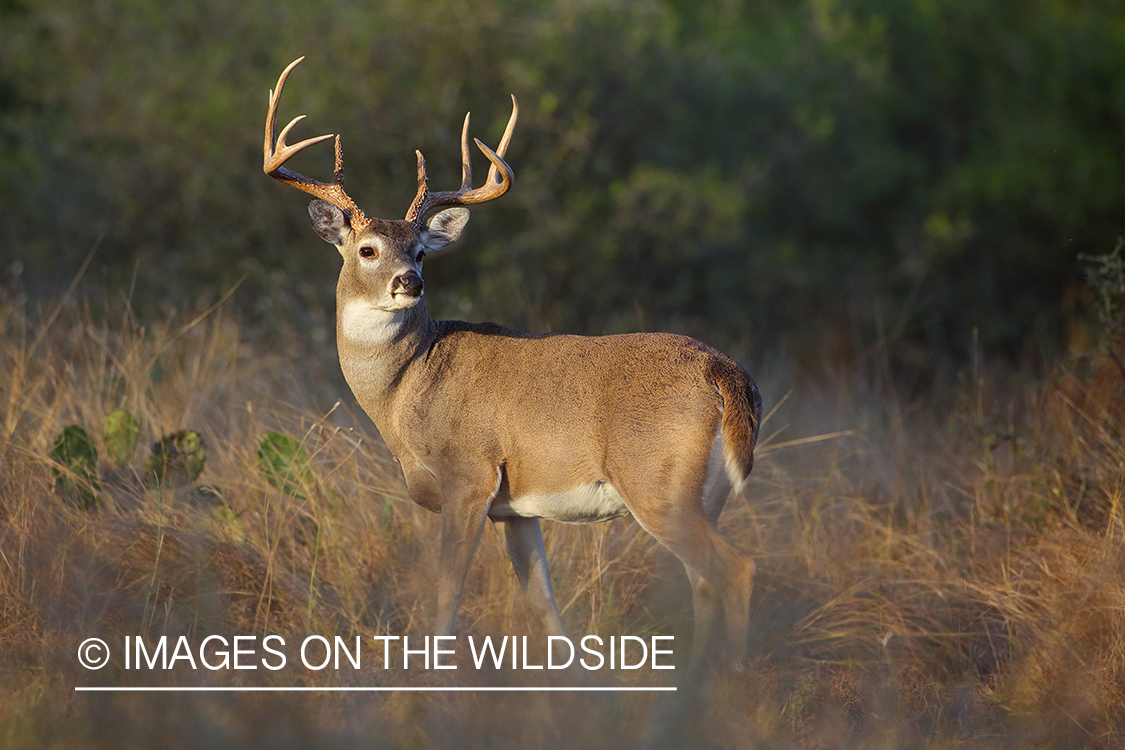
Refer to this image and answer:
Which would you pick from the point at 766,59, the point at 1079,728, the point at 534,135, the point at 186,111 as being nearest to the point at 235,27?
the point at 186,111

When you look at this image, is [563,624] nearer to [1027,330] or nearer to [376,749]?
[376,749]

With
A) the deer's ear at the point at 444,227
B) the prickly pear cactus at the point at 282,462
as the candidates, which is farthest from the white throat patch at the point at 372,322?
the prickly pear cactus at the point at 282,462

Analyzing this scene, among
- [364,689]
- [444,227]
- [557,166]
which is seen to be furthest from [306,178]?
[557,166]

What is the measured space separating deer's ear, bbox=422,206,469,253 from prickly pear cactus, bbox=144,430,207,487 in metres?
1.58

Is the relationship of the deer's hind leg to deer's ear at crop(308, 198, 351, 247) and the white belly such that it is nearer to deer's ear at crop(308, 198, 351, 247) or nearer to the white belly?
the white belly

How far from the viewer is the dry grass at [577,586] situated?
484 centimetres

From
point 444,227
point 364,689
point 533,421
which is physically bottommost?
point 364,689

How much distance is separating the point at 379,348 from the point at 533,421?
2.50ft

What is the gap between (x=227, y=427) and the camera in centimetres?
739

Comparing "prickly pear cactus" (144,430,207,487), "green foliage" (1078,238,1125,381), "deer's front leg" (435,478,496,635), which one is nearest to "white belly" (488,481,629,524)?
"deer's front leg" (435,478,496,635)

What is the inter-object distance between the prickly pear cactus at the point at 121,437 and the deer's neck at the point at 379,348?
1.51 meters

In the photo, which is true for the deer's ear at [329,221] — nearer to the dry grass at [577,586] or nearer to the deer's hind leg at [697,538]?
the dry grass at [577,586]

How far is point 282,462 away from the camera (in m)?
6.25

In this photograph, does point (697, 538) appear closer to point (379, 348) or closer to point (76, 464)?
point (379, 348)
